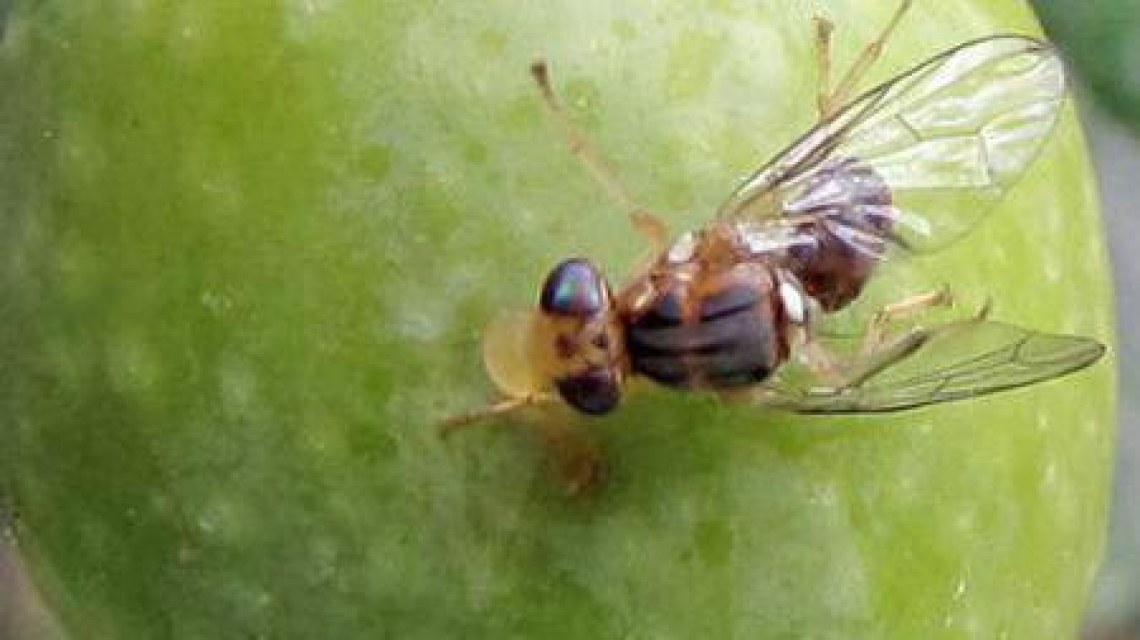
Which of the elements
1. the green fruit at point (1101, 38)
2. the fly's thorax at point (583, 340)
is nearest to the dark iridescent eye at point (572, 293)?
the fly's thorax at point (583, 340)

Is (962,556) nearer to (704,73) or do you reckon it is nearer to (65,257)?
(704,73)

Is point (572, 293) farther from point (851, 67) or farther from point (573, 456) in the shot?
point (851, 67)

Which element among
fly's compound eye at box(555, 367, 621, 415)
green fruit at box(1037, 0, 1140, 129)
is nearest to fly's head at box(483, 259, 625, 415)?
fly's compound eye at box(555, 367, 621, 415)

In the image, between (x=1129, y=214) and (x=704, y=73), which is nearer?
(x=704, y=73)

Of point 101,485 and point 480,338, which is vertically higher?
point 480,338

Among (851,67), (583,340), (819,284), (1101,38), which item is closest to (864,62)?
(851,67)

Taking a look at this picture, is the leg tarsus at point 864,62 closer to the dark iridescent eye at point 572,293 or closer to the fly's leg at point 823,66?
the fly's leg at point 823,66

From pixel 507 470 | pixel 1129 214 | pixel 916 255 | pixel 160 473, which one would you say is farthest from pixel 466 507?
pixel 1129 214
